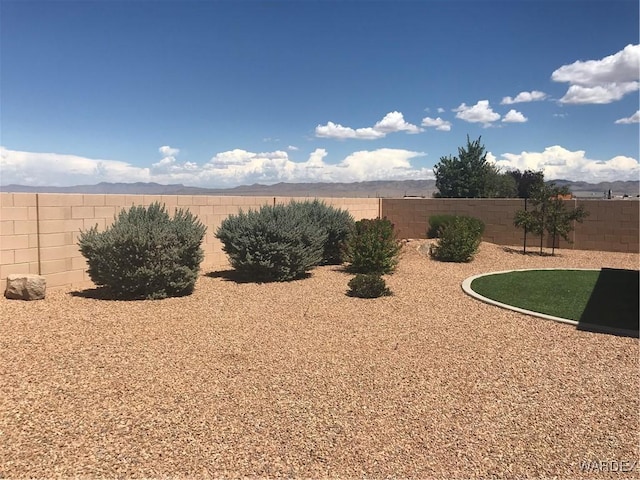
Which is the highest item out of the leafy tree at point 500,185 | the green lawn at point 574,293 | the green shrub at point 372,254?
the leafy tree at point 500,185

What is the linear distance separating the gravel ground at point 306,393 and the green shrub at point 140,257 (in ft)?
2.14

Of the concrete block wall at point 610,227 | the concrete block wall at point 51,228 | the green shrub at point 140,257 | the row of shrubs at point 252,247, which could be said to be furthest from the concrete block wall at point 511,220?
the green shrub at point 140,257

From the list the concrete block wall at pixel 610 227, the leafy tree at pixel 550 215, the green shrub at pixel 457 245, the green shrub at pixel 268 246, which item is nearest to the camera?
the green shrub at pixel 268 246

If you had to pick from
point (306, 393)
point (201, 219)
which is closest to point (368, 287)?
point (306, 393)

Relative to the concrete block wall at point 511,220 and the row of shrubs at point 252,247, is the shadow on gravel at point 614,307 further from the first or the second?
the concrete block wall at point 511,220

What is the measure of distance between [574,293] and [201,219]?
30.6 ft

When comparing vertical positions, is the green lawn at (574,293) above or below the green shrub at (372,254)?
below

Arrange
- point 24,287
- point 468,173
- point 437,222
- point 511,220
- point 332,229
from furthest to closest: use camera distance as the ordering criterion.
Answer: point 468,173 → point 437,222 → point 511,220 → point 332,229 → point 24,287

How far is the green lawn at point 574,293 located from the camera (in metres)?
8.77

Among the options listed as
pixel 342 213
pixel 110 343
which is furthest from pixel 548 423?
pixel 342 213

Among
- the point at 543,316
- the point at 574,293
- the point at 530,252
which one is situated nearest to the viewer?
the point at 543,316

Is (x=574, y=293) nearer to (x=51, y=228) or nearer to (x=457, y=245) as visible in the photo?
(x=457, y=245)

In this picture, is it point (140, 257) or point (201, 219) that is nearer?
point (140, 257)

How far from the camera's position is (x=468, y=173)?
52531 millimetres
